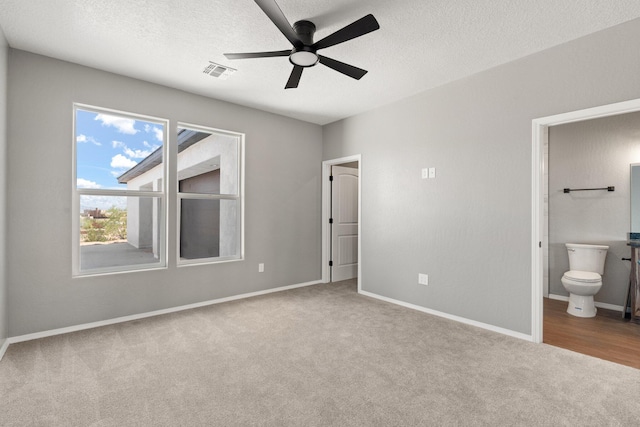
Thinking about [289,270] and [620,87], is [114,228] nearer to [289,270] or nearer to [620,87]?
[289,270]

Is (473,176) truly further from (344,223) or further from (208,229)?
(208,229)

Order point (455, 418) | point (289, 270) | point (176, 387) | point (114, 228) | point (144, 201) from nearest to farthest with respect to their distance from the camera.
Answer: point (455, 418), point (176, 387), point (114, 228), point (144, 201), point (289, 270)

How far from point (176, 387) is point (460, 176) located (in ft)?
10.8

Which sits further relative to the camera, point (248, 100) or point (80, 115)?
point (248, 100)

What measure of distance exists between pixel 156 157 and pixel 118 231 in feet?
3.14

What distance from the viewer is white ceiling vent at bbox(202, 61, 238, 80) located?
10.5ft

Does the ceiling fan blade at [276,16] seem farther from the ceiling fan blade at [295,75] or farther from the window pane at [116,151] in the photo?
the window pane at [116,151]

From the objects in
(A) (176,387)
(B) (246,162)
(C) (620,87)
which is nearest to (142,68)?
(B) (246,162)

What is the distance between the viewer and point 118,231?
3494 mm

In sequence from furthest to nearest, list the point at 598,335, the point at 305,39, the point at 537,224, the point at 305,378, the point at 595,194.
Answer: the point at 595,194
the point at 598,335
the point at 537,224
the point at 305,39
the point at 305,378

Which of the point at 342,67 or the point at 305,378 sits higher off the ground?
the point at 342,67

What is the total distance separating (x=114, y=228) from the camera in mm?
3467

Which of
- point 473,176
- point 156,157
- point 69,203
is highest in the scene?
point 156,157

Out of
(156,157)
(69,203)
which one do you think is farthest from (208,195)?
(69,203)
